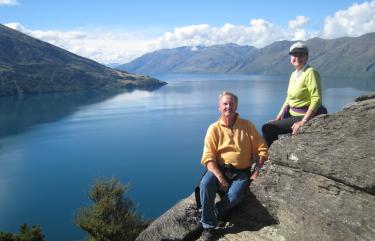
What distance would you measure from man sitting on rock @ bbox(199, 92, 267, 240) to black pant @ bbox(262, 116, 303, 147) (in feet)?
5.97

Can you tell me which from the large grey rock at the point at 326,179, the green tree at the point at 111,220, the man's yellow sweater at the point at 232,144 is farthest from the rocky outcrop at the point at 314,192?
the green tree at the point at 111,220

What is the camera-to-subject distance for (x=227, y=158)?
33.3 ft

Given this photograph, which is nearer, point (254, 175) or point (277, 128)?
point (254, 175)

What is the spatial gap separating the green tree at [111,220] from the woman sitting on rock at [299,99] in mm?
22154

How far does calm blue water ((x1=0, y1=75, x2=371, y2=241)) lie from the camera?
48375mm

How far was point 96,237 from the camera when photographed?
32844mm

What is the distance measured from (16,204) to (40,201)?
2887mm

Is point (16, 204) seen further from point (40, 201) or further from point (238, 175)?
point (238, 175)

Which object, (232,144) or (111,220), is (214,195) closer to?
(232,144)

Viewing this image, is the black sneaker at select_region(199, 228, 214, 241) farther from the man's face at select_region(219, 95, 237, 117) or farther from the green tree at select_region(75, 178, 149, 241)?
the green tree at select_region(75, 178, 149, 241)

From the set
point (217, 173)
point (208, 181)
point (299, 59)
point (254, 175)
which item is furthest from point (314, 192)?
point (299, 59)

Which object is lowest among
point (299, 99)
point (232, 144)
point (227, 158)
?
point (227, 158)

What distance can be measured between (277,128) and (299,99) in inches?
43.2

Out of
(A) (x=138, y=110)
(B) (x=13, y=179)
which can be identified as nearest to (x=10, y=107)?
(A) (x=138, y=110)
